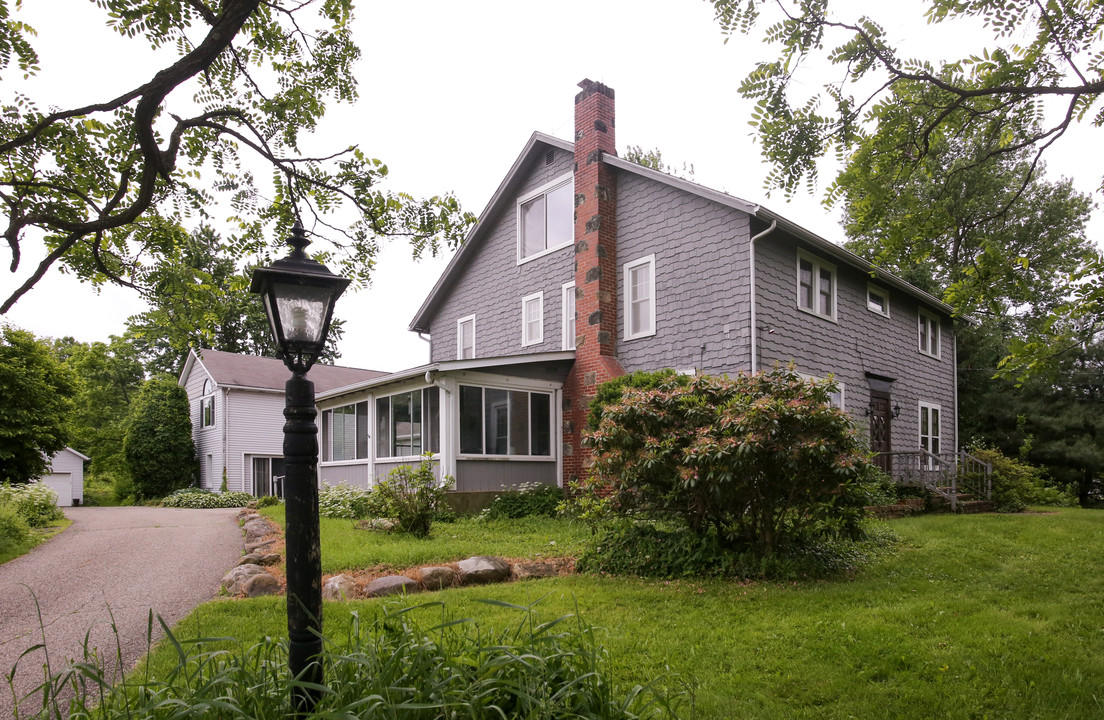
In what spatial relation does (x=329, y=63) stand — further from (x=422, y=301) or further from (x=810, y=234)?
(x=422, y=301)

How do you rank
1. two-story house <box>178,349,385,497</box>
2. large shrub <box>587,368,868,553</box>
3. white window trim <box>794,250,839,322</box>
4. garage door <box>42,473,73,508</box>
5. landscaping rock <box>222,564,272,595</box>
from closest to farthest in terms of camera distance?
landscaping rock <box>222,564,272,595</box> < large shrub <box>587,368,868,553</box> < white window trim <box>794,250,839,322</box> < two-story house <box>178,349,385,497</box> < garage door <box>42,473,73,508</box>

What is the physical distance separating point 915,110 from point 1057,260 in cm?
2132

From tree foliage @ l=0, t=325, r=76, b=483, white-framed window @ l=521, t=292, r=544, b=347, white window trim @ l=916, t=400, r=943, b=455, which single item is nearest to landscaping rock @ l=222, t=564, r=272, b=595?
white-framed window @ l=521, t=292, r=544, b=347

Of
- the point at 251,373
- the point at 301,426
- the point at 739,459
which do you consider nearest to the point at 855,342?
the point at 739,459

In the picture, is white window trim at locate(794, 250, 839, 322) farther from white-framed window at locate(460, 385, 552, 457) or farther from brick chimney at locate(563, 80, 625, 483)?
white-framed window at locate(460, 385, 552, 457)

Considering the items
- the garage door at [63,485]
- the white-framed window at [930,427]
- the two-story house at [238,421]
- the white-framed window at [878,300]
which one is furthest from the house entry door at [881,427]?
the garage door at [63,485]

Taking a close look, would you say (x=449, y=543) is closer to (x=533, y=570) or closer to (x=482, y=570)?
(x=533, y=570)

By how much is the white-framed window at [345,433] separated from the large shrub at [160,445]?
10.7 m

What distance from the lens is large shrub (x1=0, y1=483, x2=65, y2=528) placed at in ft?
40.6

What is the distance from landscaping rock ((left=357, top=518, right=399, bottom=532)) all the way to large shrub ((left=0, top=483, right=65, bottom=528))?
19.9 ft

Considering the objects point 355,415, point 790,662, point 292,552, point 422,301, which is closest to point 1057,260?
point 422,301

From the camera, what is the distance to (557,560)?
792cm

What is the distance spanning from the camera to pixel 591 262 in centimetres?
1423

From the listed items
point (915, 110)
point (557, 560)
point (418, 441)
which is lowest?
point (557, 560)
